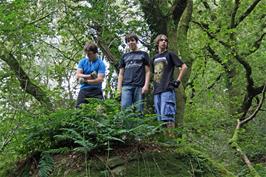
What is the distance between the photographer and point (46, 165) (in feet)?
14.8

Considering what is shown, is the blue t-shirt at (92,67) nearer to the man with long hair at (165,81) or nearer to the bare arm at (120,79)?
the bare arm at (120,79)

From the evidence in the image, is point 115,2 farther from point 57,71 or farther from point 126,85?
point 126,85

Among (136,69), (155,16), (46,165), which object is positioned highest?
(155,16)

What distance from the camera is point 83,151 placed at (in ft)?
15.1

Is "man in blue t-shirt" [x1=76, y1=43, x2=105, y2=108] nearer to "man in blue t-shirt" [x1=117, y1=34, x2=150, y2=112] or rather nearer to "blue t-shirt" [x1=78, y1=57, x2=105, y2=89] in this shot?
"blue t-shirt" [x1=78, y1=57, x2=105, y2=89]

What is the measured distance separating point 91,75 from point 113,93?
2023mm

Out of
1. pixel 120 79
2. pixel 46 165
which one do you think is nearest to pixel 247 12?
pixel 120 79

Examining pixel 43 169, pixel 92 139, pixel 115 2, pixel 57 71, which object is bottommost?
pixel 43 169

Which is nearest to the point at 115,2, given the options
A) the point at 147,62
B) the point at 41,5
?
the point at 41,5

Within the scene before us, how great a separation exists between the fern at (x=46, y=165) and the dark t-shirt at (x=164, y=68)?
2513mm

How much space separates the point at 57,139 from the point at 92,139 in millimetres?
467

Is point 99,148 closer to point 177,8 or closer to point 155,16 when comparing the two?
point 155,16

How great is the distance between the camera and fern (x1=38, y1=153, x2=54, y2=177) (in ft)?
14.5

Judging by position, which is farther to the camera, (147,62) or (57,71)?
(57,71)
